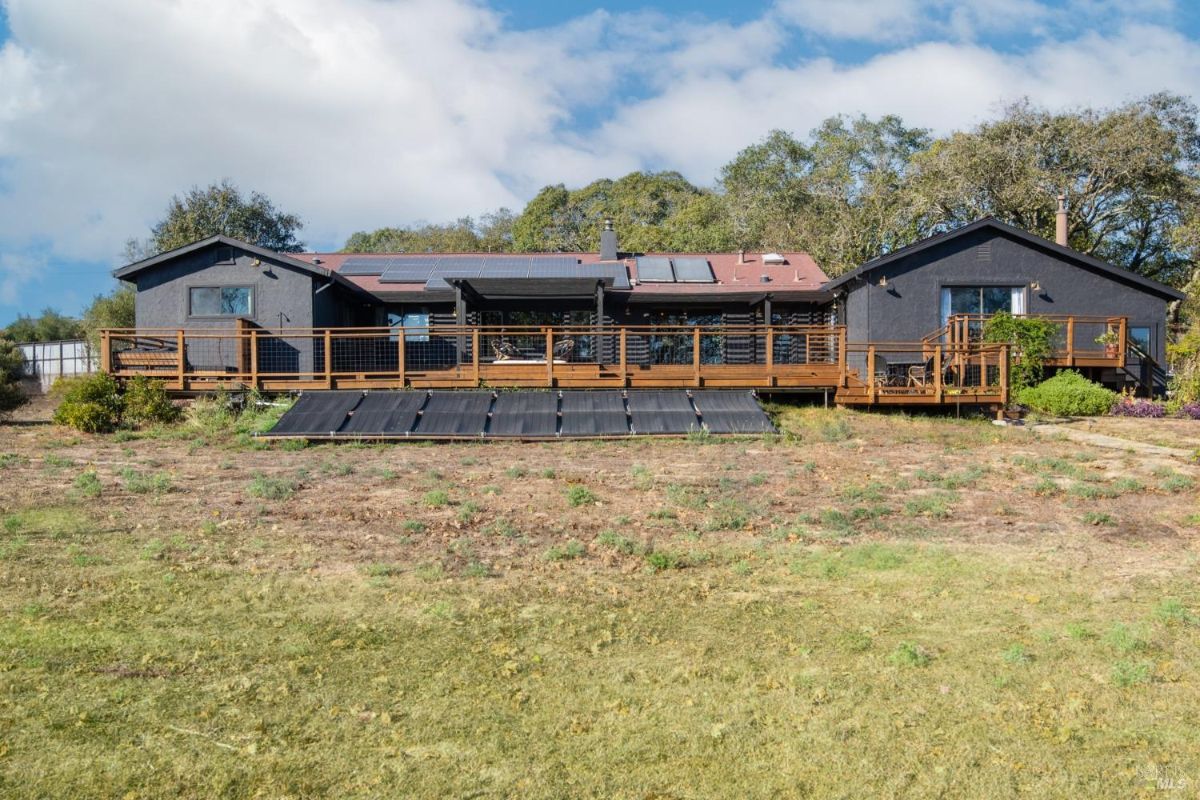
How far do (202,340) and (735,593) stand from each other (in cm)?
1677

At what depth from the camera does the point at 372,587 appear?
714 cm

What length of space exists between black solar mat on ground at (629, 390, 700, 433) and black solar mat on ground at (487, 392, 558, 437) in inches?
54.5

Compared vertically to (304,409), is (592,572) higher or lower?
lower

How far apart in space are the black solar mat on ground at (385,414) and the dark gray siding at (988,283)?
36.4ft

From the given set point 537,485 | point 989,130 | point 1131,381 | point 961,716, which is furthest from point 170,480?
point 989,130

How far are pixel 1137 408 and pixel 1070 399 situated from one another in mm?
1408

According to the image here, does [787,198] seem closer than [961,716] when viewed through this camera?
No

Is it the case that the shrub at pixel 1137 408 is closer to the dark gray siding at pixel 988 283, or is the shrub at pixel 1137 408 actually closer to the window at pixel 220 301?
the dark gray siding at pixel 988 283

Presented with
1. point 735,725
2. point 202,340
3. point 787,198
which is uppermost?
point 787,198

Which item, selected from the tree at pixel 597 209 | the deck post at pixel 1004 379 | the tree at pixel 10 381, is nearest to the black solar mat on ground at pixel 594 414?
the deck post at pixel 1004 379

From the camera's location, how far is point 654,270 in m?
25.1

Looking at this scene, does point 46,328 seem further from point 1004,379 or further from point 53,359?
point 1004,379

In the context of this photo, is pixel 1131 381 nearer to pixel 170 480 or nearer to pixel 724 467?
pixel 724 467

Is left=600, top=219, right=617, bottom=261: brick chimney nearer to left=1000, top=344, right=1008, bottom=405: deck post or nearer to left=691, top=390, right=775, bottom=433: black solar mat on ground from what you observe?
left=691, top=390, right=775, bottom=433: black solar mat on ground
